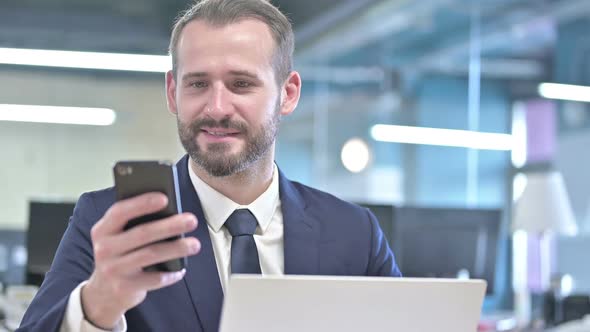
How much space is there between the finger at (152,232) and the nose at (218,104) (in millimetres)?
480

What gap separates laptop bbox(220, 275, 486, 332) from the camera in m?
1.33

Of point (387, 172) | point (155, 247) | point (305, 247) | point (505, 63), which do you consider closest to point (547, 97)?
point (505, 63)

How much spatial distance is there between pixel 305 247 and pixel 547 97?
5.95 m

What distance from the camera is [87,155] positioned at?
985 cm

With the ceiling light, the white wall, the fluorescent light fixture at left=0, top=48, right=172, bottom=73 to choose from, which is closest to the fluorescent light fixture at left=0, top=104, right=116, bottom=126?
the white wall

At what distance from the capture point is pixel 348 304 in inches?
54.7

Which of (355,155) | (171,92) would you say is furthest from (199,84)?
(355,155)

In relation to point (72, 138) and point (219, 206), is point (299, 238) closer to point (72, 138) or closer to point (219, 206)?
point (219, 206)

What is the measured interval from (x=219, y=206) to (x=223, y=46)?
0.32 meters

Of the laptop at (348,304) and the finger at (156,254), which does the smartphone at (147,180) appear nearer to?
the finger at (156,254)

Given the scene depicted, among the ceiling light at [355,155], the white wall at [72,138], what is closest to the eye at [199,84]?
the ceiling light at [355,155]

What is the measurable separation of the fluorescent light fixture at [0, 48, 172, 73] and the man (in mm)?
7608

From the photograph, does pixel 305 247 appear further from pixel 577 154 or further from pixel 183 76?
pixel 577 154

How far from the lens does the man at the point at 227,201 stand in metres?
1.66
